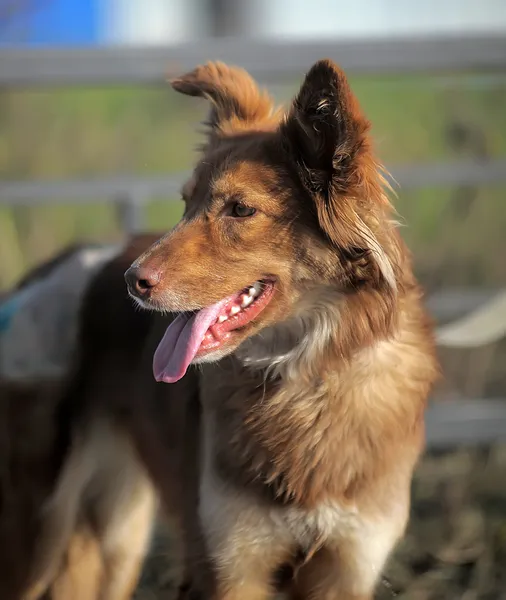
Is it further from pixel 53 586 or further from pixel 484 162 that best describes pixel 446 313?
pixel 53 586

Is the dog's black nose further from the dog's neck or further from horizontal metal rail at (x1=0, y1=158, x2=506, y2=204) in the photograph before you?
horizontal metal rail at (x1=0, y1=158, x2=506, y2=204)

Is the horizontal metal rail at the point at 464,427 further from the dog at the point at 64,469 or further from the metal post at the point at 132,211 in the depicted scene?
the dog at the point at 64,469

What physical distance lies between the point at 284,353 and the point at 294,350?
1.4 inches

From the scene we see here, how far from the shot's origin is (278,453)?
9.29ft

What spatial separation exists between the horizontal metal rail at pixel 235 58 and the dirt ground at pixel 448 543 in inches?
92.0

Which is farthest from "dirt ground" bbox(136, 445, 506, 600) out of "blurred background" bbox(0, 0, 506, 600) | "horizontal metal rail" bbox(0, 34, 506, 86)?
"horizontal metal rail" bbox(0, 34, 506, 86)

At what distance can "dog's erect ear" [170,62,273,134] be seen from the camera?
3.06 metres

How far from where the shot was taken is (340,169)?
2508 millimetres

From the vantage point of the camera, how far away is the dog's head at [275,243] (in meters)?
2.49

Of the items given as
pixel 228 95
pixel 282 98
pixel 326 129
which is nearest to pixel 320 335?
pixel 326 129

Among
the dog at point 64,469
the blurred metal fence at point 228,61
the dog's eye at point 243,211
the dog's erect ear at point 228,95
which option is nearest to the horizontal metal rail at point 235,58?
the blurred metal fence at point 228,61

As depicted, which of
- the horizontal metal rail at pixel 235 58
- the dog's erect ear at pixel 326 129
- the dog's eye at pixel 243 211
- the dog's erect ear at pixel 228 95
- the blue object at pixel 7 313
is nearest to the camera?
the dog's erect ear at pixel 326 129

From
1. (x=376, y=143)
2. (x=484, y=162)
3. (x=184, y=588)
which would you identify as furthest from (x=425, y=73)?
(x=184, y=588)

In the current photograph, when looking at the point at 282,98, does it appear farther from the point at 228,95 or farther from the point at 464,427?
the point at 464,427
